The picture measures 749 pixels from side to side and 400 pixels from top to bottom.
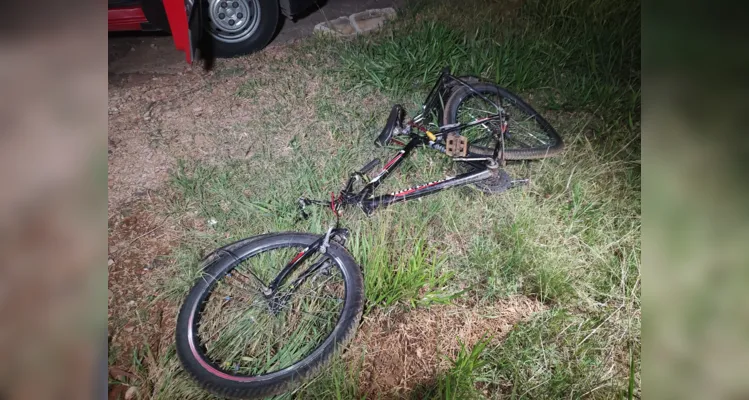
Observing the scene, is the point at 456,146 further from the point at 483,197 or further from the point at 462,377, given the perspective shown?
the point at 462,377

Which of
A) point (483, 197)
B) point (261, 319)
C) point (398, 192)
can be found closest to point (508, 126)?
point (483, 197)

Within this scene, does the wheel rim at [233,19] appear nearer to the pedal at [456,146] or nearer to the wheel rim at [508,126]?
the wheel rim at [508,126]

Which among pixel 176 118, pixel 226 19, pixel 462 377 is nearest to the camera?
pixel 462 377

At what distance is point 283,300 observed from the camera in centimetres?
194

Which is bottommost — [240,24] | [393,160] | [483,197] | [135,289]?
[135,289]

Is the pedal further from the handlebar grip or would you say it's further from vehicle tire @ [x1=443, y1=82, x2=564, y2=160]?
the handlebar grip

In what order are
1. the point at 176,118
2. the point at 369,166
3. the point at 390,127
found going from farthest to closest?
the point at 176,118, the point at 390,127, the point at 369,166

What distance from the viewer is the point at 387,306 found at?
1.99 metres

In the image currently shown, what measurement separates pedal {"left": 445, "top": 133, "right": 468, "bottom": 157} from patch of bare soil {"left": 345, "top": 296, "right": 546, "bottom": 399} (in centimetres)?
88

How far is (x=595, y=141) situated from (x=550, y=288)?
1322mm

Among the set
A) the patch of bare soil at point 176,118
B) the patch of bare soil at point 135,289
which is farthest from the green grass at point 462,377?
the patch of bare soil at point 176,118

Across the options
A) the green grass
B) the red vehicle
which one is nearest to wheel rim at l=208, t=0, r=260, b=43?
the red vehicle

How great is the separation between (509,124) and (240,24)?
7.46 ft

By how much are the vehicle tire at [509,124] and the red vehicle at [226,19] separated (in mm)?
1770
